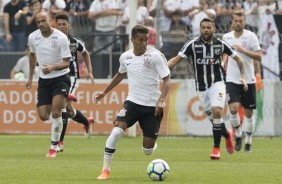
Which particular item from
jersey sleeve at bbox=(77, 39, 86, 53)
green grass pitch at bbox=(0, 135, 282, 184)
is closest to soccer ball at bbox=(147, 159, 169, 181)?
green grass pitch at bbox=(0, 135, 282, 184)

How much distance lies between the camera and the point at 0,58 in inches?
1011

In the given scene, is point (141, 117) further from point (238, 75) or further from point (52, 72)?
point (238, 75)

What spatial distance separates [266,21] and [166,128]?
3.72 m

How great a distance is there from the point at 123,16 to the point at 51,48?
8.48 m

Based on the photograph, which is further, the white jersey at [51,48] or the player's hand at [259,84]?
the player's hand at [259,84]

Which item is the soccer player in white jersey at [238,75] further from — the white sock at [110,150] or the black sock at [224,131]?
the white sock at [110,150]

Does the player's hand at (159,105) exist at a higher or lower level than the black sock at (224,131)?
higher

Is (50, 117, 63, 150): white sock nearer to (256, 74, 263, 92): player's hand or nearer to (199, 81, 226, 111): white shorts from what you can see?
(199, 81, 226, 111): white shorts

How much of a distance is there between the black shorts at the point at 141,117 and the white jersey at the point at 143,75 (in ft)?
0.26

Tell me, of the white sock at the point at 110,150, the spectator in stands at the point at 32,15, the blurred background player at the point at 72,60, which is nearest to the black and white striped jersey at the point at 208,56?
the blurred background player at the point at 72,60

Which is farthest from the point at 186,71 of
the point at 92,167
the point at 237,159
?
the point at 92,167

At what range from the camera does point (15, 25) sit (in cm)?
2586

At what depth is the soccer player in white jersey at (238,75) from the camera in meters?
18.5

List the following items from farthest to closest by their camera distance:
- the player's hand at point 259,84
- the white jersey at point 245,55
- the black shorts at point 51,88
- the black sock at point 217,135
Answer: the player's hand at point 259,84 → the white jersey at point 245,55 → the black shorts at point 51,88 → the black sock at point 217,135
